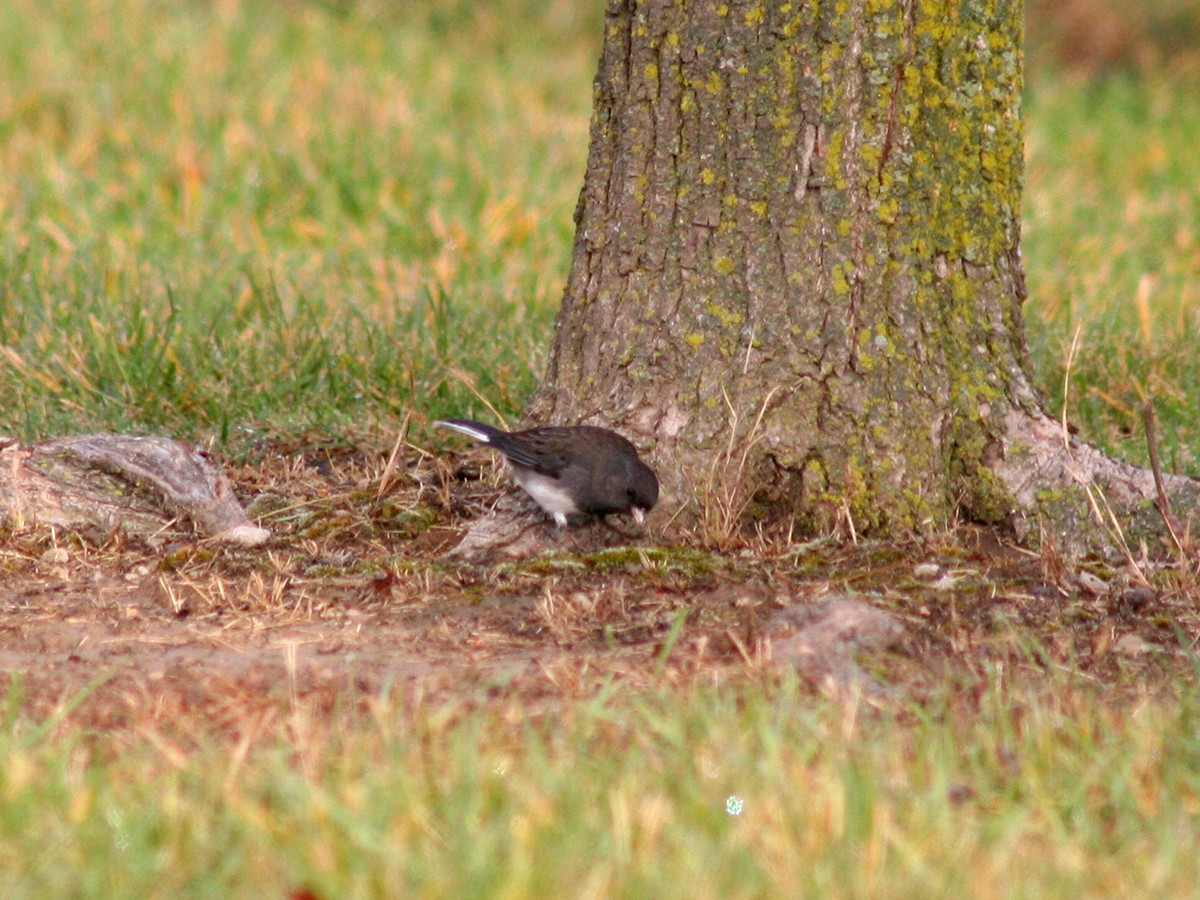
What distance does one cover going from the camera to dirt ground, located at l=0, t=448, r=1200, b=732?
3174 mm

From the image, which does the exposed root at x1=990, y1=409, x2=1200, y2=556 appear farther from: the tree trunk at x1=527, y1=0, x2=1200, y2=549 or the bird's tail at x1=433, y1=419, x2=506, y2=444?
the bird's tail at x1=433, y1=419, x2=506, y2=444

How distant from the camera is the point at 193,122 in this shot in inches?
330

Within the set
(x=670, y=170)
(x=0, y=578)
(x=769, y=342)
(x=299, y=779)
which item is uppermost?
(x=670, y=170)

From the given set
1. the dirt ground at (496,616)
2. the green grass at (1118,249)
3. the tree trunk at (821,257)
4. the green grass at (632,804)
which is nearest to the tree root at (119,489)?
the dirt ground at (496,616)

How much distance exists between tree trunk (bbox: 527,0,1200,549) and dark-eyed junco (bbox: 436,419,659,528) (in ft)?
0.46

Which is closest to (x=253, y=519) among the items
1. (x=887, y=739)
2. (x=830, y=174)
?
(x=830, y=174)

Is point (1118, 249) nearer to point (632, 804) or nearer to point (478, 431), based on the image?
point (478, 431)

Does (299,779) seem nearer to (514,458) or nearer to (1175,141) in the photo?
(514,458)

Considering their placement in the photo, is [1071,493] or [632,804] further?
[1071,493]

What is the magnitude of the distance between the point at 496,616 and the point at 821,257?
1.17 metres

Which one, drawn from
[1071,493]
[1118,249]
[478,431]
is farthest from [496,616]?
[1118,249]

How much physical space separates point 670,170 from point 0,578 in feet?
6.16

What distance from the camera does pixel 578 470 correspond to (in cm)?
370

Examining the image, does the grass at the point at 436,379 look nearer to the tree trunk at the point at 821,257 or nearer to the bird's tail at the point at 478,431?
the bird's tail at the point at 478,431
